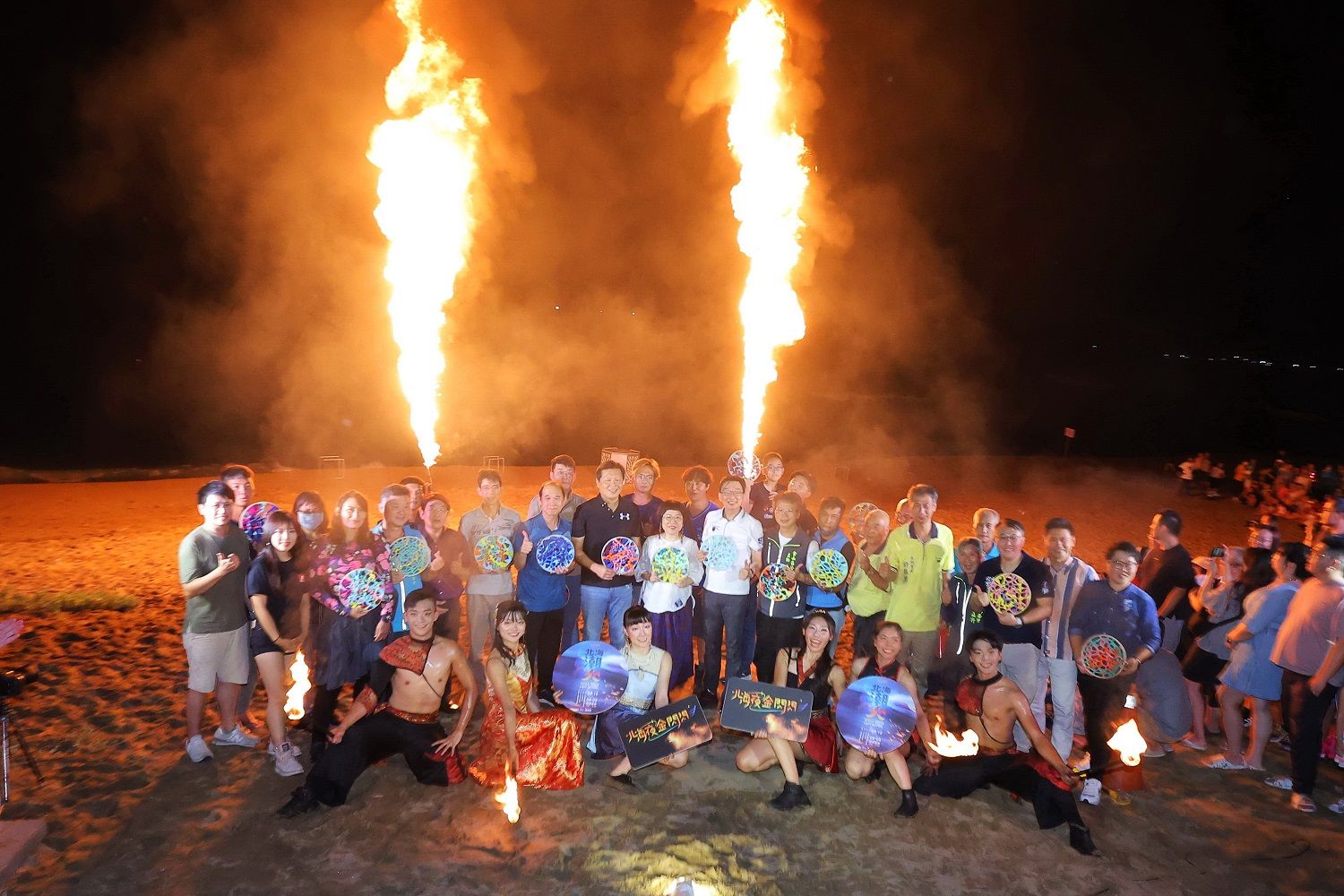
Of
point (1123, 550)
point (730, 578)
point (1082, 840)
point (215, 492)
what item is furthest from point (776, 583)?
point (215, 492)

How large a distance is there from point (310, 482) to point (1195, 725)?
58.8ft

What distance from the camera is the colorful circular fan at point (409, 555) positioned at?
614 cm

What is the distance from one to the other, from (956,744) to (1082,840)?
984mm

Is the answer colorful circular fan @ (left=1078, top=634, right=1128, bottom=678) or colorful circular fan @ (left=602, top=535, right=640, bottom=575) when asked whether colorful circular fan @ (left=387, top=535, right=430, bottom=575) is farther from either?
colorful circular fan @ (left=1078, top=634, right=1128, bottom=678)

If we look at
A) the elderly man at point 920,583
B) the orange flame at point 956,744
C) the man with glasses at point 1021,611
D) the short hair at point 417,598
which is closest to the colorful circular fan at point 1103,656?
the man with glasses at point 1021,611

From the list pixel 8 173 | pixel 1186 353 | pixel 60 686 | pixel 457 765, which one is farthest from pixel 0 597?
pixel 1186 353

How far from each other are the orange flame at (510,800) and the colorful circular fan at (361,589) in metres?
1.69

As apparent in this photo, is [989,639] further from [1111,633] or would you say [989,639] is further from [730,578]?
[730,578]

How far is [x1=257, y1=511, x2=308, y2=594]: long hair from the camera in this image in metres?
5.68

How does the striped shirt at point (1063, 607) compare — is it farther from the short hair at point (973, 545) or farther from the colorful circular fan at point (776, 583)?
the colorful circular fan at point (776, 583)

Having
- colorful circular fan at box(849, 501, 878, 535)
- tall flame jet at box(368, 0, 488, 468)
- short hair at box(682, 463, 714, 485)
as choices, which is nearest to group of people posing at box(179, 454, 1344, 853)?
colorful circular fan at box(849, 501, 878, 535)

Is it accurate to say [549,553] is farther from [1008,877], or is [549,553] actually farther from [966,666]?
[1008,877]

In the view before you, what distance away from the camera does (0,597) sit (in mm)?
9484

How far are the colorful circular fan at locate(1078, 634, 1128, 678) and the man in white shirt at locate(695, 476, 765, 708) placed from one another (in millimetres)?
2659
